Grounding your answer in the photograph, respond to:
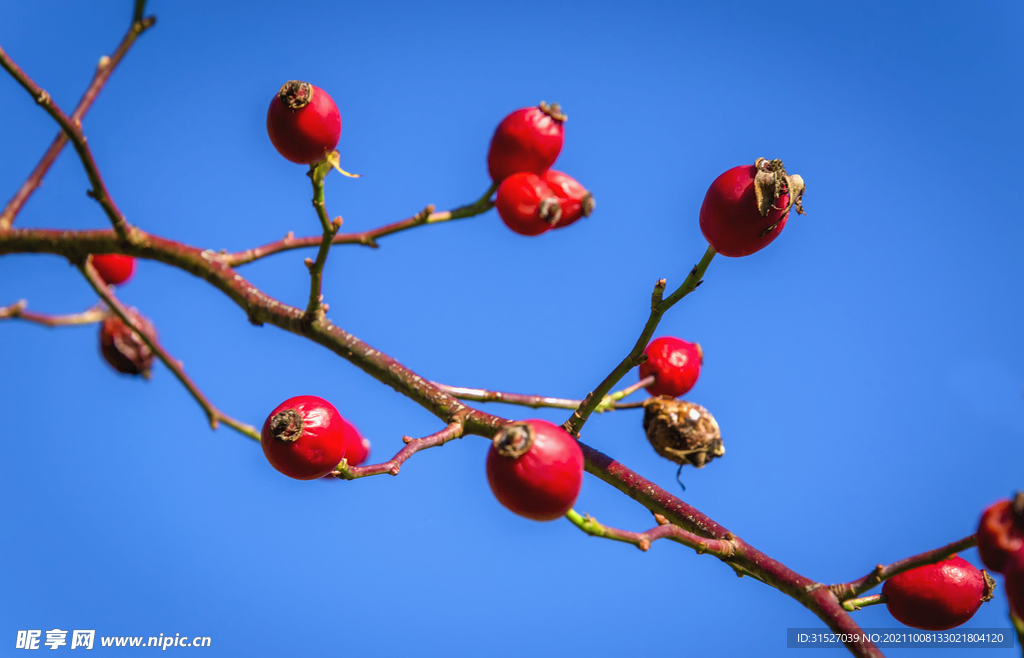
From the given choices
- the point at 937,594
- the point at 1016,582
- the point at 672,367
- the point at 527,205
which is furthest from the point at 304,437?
the point at 937,594

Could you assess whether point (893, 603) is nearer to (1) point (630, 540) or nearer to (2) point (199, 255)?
(1) point (630, 540)

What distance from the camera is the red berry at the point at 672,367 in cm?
311

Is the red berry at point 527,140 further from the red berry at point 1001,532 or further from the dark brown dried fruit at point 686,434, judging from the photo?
the red berry at point 1001,532

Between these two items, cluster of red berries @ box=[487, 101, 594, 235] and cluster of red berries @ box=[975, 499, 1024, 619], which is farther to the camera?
cluster of red berries @ box=[487, 101, 594, 235]

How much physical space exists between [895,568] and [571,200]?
1.51 metres

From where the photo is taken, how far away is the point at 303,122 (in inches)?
106

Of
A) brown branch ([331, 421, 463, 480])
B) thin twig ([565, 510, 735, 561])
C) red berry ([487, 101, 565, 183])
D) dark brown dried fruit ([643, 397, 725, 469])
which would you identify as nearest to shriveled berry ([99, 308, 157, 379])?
brown branch ([331, 421, 463, 480])

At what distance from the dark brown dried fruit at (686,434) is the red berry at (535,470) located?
1.10 metres

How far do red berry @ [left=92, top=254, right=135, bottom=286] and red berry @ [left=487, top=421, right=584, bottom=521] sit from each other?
10.2ft

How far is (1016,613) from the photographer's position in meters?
1.56

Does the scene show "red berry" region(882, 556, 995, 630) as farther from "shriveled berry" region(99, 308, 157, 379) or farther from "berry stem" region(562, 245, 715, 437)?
"shriveled berry" region(99, 308, 157, 379)

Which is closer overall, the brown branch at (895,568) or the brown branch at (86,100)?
the brown branch at (895,568)

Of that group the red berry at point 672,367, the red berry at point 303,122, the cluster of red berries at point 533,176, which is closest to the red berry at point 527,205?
the cluster of red berries at point 533,176

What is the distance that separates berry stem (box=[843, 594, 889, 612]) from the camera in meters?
2.09
